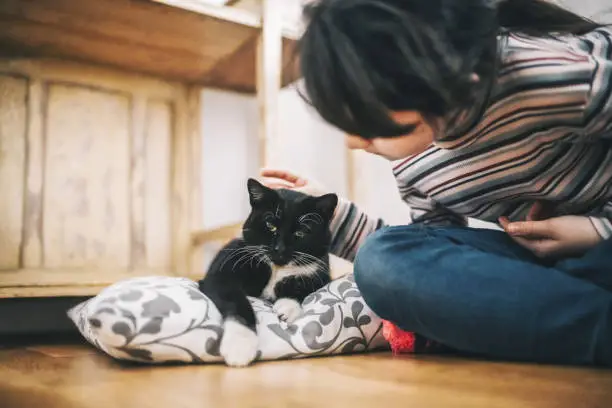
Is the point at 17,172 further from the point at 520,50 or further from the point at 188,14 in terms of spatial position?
the point at 520,50

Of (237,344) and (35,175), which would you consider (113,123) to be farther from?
(237,344)

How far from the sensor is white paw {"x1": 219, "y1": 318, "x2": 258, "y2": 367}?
0.83 meters

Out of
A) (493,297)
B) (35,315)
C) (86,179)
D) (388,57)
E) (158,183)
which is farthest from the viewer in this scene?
(158,183)

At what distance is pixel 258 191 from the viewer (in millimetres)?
1111

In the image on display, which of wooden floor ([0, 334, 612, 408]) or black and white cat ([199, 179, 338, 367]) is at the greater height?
black and white cat ([199, 179, 338, 367])

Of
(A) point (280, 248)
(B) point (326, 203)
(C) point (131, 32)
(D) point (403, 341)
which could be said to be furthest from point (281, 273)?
(C) point (131, 32)

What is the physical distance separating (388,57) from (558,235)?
41 cm

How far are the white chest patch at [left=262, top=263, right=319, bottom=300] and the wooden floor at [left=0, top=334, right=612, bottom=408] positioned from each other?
247 mm

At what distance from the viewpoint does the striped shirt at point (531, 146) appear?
0.69 m

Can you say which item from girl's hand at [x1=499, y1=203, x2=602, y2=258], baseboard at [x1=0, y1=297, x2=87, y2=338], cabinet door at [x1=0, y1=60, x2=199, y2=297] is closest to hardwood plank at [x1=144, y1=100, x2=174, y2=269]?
cabinet door at [x1=0, y1=60, x2=199, y2=297]

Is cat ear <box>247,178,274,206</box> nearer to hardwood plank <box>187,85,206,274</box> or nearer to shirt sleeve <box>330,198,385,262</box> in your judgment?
shirt sleeve <box>330,198,385,262</box>

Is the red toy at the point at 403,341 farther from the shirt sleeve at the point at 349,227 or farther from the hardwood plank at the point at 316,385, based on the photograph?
the shirt sleeve at the point at 349,227

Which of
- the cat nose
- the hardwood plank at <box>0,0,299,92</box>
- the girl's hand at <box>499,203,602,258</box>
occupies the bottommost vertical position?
the cat nose

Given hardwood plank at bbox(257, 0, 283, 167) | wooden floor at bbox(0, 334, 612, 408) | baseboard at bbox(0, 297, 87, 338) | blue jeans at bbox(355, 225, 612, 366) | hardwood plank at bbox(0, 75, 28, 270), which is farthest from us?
hardwood plank at bbox(0, 75, 28, 270)
